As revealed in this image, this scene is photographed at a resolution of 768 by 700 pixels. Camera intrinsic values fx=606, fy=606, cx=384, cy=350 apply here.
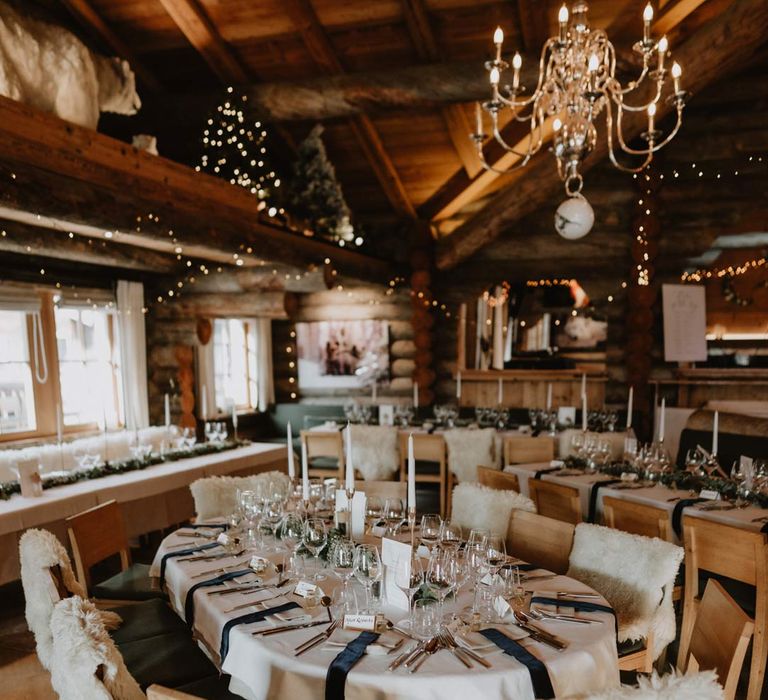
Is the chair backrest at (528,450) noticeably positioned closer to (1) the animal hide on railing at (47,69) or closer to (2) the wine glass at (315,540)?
(2) the wine glass at (315,540)

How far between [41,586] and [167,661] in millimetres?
655

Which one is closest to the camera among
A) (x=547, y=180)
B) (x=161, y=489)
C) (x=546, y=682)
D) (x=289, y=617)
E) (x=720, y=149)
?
(x=546, y=682)

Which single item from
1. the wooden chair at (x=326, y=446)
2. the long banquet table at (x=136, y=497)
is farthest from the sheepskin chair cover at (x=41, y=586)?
the wooden chair at (x=326, y=446)

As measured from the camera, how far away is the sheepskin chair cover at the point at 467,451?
6.43 m

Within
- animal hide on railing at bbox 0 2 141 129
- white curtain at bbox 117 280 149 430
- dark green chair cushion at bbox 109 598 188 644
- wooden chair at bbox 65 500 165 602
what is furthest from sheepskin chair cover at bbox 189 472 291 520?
white curtain at bbox 117 280 149 430

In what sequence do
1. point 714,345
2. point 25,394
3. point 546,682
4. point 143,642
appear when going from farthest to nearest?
1. point 714,345
2. point 25,394
3. point 143,642
4. point 546,682

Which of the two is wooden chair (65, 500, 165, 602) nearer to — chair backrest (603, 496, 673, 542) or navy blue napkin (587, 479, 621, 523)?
chair backrest (603, 496, 673, 542)

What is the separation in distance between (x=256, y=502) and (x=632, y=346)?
730 cm

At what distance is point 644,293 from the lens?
9.16 metres

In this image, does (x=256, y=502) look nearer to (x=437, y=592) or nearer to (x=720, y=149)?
(x=437, y=592)

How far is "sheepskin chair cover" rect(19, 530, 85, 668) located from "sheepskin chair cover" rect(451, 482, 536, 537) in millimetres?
2267

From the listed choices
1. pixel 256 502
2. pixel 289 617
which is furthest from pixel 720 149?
pixel 289 617

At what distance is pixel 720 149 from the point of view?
9.05 metres

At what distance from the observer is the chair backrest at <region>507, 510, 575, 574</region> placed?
3330 mm
